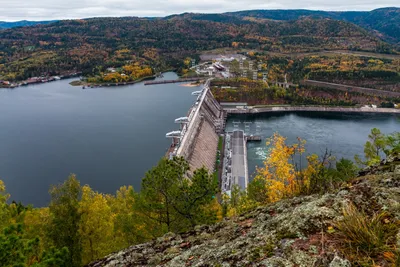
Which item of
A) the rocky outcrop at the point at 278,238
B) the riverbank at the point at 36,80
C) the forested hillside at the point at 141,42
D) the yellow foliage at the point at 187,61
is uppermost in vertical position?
the forested hillside at the point at 141,42

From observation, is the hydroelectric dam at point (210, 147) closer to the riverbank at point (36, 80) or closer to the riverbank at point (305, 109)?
the riverbank at point (305, 109)

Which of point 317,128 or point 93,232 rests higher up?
point 93,232

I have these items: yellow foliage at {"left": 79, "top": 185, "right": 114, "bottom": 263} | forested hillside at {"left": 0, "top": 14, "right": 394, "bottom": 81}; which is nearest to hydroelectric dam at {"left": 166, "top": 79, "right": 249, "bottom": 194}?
yellow foliage at {"left": 79, "top": 185, "right": 114, "bottom": 263}

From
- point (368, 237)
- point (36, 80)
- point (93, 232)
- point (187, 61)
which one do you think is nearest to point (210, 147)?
point (93, 232)

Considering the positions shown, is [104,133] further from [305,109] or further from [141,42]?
[141,42]

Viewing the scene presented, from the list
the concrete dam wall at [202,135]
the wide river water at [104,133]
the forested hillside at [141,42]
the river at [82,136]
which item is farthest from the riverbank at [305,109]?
the forested hillside at [141,42]

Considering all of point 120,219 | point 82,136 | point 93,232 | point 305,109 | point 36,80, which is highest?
point 120,219
